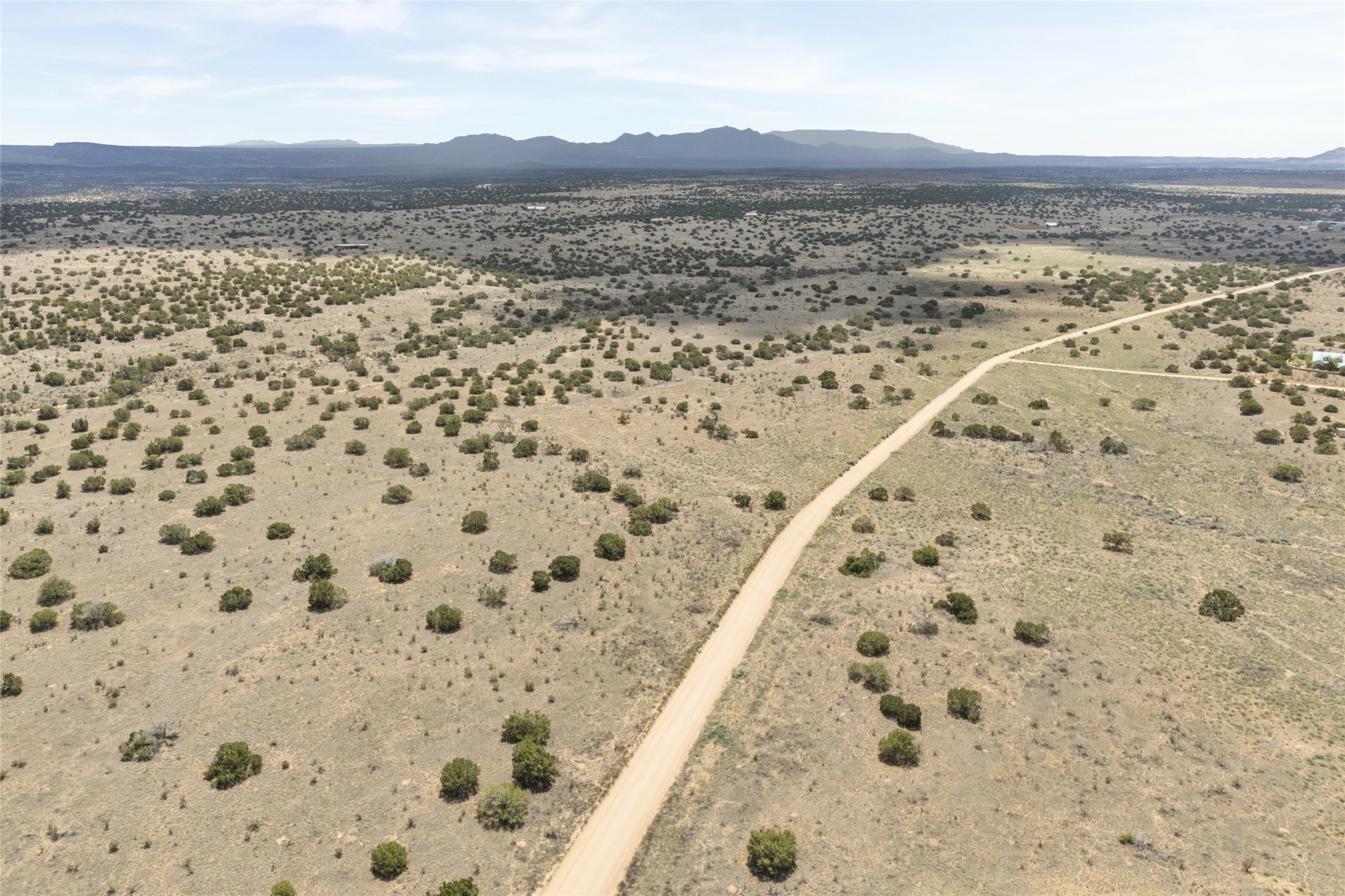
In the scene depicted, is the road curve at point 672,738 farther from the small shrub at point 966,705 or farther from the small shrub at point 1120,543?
the small shrub at point 1120,543

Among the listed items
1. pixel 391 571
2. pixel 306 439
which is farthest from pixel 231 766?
pixel 306 439

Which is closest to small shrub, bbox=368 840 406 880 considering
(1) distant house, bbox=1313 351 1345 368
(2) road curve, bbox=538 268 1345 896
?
(2) road curve, bbox=538 268 1345 896

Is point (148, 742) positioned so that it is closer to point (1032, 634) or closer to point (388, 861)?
point (388, 861)

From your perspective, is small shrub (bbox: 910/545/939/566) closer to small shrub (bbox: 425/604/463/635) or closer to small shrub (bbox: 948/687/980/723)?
small shrub (bbox: 948/687/980/723)

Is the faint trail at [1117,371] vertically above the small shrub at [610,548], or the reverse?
the faint trail at [1117,371]

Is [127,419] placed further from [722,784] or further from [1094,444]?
[1094,444]

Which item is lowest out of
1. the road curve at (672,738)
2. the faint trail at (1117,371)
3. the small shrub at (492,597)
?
the road curve at (672,738)

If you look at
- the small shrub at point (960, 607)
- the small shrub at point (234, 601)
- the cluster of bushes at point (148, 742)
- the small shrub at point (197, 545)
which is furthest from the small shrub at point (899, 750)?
the small shrub at point (197, 545)
